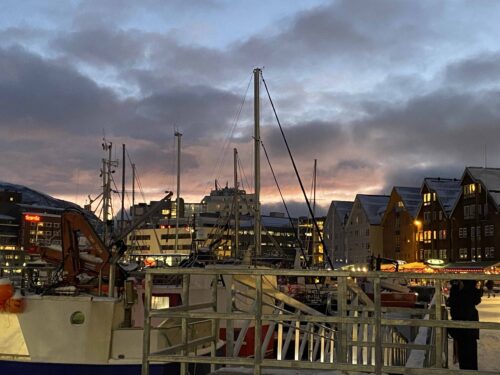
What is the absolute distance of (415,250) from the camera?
98375 millimetres

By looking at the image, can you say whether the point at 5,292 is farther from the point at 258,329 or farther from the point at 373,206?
the point at 373,206

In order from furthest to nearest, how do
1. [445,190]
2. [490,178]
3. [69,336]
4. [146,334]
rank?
1. [445,190]
2. [490,178]
3. [69,336]
4. [146,334]

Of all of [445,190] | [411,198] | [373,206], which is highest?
[445,190]

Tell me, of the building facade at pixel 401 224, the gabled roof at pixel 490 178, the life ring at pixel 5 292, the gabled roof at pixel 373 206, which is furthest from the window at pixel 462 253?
the life ring at pixel 5 292

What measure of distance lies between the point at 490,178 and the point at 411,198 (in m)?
22.7

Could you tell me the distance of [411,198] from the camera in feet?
344

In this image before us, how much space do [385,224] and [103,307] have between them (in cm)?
10152

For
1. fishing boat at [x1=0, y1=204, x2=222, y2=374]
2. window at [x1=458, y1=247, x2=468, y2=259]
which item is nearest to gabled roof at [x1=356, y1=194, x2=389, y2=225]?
window at [x1=458, y1=247, x2=468, y2=259]

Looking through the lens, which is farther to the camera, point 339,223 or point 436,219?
point 339,223

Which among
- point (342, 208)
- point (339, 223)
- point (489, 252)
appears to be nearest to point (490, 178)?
point (489, 252)

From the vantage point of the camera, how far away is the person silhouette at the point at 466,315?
467 inches

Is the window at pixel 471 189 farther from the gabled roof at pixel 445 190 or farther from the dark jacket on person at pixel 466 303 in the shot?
the dark jacket on person at pixel 466 303

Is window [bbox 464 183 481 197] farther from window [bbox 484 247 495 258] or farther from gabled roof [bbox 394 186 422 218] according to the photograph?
gabled roof [bbox 394 186 422 218]

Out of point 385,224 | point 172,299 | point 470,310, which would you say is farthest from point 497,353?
point 385,224
